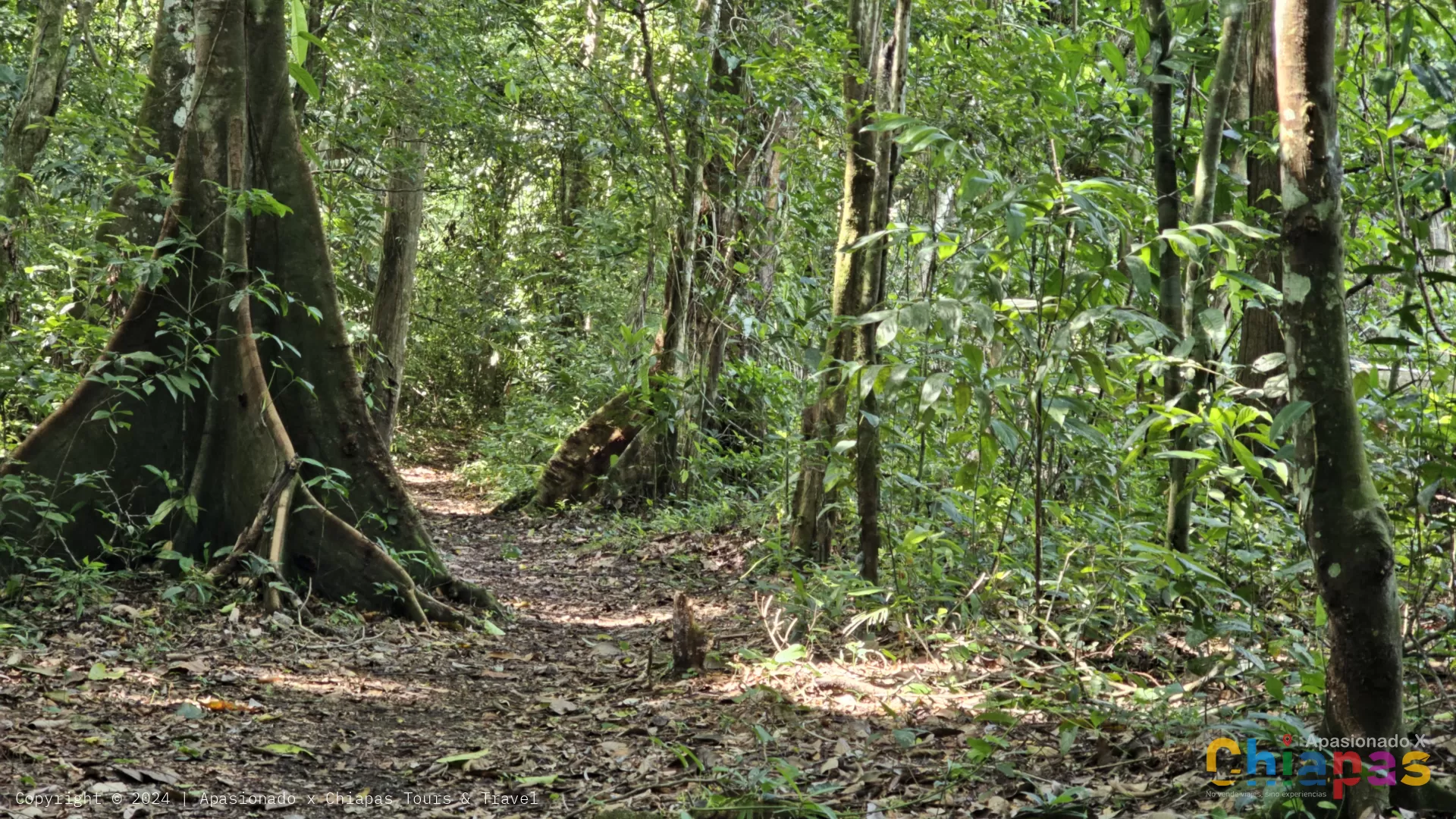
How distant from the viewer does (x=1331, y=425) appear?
237 centimetres

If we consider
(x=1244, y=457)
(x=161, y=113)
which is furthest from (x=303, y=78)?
(x=1244, y=457)

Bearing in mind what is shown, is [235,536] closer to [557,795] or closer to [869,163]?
[557,795]

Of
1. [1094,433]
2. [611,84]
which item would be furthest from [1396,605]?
[611,84]

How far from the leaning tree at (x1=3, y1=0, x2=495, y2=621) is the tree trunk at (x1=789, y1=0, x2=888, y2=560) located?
2.16m

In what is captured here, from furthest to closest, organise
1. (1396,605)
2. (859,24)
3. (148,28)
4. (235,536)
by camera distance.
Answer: (148,28) < (859,24) < (235,536) < (1396,605)

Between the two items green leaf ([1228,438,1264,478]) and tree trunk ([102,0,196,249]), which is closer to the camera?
green leaf ([1228,438,1264,478])

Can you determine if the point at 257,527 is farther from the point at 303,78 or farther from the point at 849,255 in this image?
the point at 849,255

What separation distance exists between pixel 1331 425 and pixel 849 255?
3971mm

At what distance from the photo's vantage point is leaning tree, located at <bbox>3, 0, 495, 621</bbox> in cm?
563

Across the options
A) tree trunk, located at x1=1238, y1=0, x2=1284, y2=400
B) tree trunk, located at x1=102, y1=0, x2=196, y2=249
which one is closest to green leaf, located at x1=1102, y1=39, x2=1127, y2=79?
tree trunk, located at x1=1238, y1=0, x2=1284, y2=400

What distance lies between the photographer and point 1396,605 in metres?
2.33

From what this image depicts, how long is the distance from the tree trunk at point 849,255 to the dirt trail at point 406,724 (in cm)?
101

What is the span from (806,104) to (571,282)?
10.3m

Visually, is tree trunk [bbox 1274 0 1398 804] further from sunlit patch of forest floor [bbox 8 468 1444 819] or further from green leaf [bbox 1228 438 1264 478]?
green leaf [bbox 1228 438 1264 478]
